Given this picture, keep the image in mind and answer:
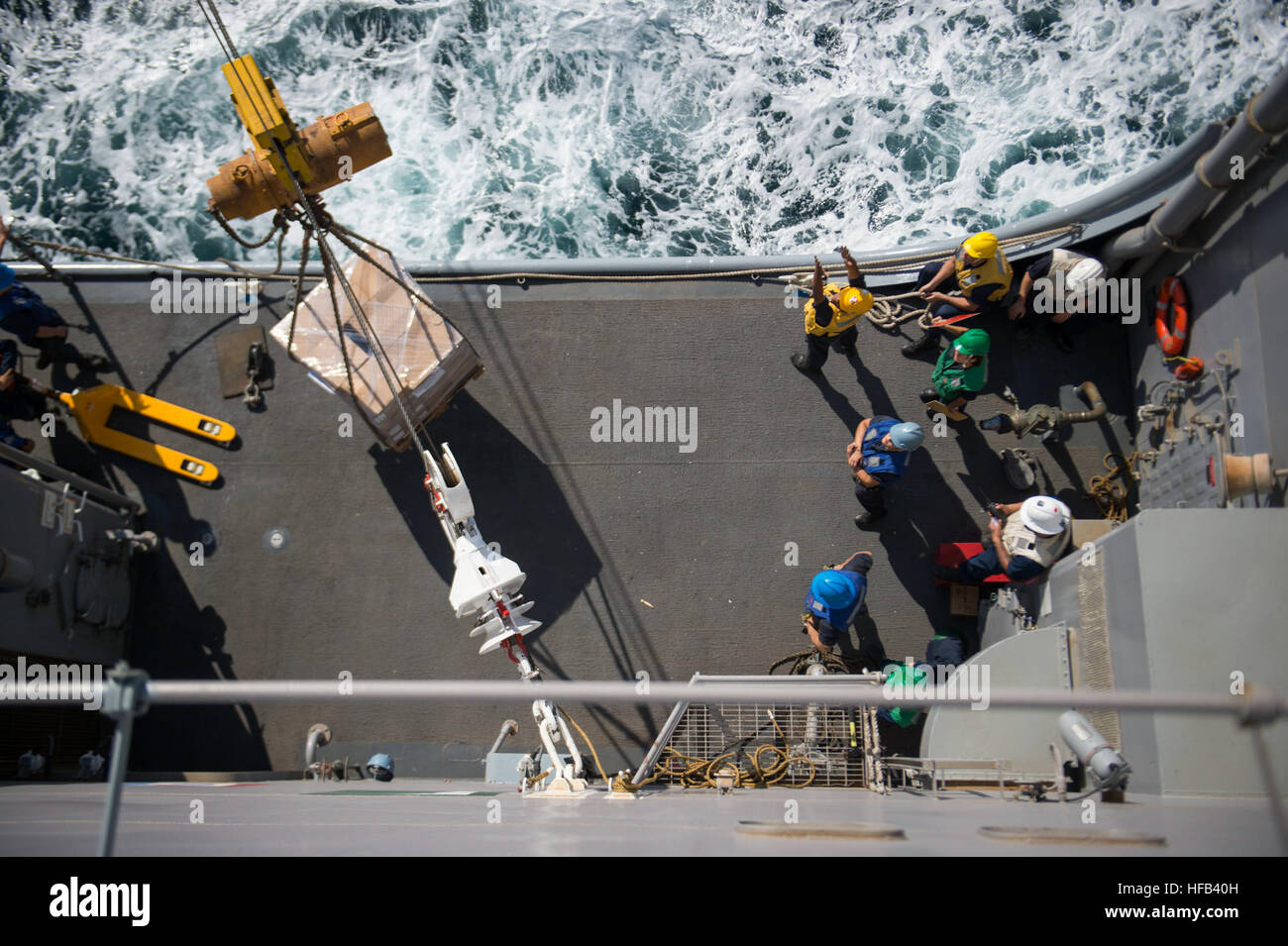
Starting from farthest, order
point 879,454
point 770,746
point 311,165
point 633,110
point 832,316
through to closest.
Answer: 1. point 633,110
2. point 832,316
3. point 879,454
4. point 770,746
5. point 311,165

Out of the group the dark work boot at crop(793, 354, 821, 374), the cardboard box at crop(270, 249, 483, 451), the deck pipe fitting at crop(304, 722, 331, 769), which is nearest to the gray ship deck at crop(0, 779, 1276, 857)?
the deck pipe fitting at crop(304, 722, 331, 769)

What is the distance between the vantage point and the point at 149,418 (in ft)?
24.0

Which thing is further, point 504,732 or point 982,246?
point 982,246

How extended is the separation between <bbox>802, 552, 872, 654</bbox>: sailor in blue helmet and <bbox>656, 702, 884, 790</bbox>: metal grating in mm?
556

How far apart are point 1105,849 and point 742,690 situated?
49.8 inches

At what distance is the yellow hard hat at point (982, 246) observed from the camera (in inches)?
259

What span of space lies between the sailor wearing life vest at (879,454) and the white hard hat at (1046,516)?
900 millimetres

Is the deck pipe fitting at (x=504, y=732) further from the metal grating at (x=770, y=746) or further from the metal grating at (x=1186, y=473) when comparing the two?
the metal grating at (x=1186, y=473)

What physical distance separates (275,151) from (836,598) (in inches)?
173

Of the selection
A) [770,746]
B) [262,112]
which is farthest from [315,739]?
[262,112]

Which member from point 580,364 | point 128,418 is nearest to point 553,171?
point 580,364

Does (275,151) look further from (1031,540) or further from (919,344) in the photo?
(1031,540)

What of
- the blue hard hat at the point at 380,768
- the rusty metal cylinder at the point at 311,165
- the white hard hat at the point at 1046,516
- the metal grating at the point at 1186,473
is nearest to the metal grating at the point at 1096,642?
the white hard hat at the point at 1046,516

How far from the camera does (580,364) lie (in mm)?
7406
